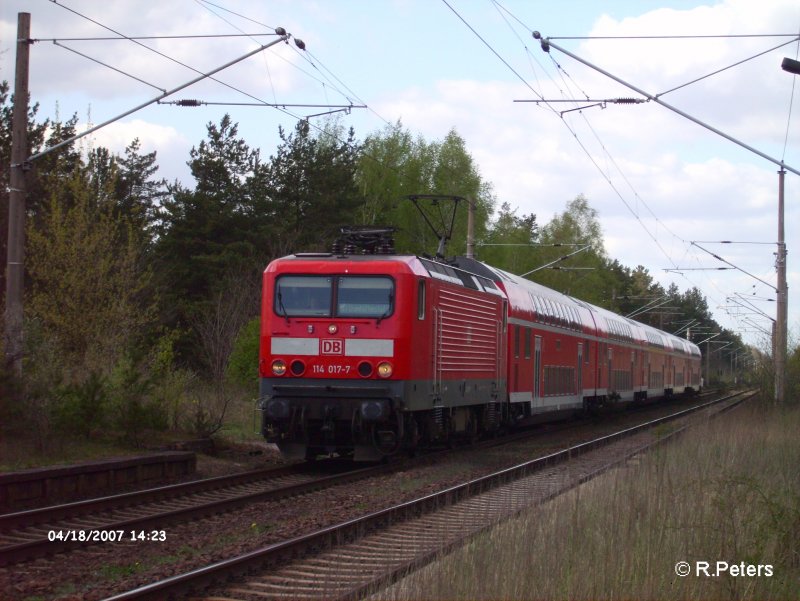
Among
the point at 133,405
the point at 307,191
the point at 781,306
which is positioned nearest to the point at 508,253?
the point at 307,191

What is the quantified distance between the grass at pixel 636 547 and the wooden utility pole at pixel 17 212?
321 inches

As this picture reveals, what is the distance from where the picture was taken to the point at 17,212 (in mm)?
15328

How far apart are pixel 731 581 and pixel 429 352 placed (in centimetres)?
919

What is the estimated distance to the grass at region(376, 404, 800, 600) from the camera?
6953mm

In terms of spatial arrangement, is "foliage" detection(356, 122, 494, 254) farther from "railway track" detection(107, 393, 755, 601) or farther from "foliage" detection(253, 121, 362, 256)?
"railway track" detection(107, 393, 755, 601)

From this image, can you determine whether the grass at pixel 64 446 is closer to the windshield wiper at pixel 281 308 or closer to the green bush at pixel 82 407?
the green bush at pixel 82 407

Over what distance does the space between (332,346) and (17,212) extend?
493 cm

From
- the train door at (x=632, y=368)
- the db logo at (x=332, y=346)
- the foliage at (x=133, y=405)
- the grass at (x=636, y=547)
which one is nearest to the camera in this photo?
the grass at (x=636, y=547)

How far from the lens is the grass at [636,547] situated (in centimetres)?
695

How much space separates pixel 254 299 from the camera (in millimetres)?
37375

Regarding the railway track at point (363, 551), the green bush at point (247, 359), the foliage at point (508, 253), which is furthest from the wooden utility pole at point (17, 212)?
the foliage at point (508, 253)

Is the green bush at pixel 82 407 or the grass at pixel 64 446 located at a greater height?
the green bush at pixel 82 407

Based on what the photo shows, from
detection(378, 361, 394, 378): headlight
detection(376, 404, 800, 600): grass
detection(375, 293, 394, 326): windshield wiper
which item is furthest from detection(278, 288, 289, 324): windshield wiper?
detection(376, 404, 800, 600): grass

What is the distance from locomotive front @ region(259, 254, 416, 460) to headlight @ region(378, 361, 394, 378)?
0.6 inches
